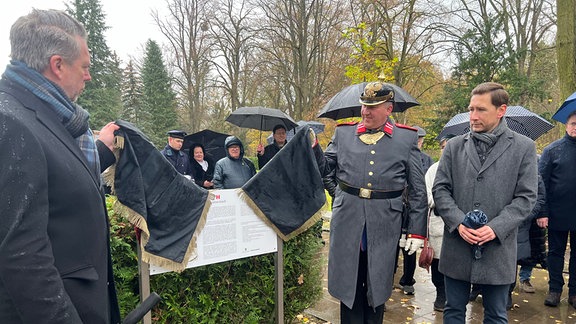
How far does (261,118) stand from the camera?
27.1 feet

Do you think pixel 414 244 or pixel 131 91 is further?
pixel 131 91

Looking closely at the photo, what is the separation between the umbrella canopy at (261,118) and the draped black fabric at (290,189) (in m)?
4.61

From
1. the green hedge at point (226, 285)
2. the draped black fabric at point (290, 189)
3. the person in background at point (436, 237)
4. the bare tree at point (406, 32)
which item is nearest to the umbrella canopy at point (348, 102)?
the person in background at point (436, 237)

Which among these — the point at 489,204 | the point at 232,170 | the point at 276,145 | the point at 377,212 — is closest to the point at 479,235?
the point at 489,204

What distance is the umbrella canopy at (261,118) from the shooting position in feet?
26.1

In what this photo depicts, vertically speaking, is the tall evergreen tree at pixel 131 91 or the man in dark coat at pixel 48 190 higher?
the tall evergreen tree at pixel 131 91

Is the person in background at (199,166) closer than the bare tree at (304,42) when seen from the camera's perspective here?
Yes

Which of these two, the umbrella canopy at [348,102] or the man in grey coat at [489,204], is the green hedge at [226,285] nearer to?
the man in grey coat at [489,204]

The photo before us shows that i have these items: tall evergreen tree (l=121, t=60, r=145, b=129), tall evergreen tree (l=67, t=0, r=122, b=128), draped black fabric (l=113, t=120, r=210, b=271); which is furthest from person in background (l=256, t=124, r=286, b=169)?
tall evergreen tree (l=121, t=60, r=145, b=129)

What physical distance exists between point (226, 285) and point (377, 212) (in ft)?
4.52

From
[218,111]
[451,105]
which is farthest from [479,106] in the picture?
[218,111]

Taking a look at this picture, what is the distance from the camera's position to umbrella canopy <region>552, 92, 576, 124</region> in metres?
4.13

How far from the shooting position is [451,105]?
15406 mm

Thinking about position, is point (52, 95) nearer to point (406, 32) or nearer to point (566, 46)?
point (566, 46)
